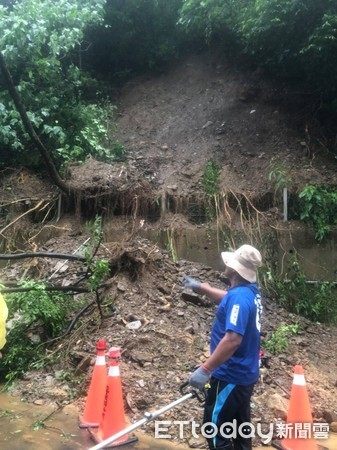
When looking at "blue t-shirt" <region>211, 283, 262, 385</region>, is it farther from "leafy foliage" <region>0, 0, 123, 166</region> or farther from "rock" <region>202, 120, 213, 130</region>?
"rock" <region>202, 120, 213, 130</region>

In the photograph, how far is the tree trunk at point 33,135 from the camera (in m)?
6.02

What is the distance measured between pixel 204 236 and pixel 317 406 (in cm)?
381

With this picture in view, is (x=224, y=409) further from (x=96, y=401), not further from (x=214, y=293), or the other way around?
(x=96, y=401)

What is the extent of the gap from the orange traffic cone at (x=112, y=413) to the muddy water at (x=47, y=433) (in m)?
0.07

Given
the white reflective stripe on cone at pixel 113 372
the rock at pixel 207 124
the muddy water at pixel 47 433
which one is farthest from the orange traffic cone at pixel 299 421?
the rock at pixel 207 124

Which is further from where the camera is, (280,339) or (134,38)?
(134,38)

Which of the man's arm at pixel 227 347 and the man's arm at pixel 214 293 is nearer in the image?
the man's arm at pixel 227 347

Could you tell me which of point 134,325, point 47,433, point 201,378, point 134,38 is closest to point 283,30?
point 134,38

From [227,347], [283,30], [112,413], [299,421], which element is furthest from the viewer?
[283,30]

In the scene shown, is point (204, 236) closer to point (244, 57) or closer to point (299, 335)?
point (299, 335)

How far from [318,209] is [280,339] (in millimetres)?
3217

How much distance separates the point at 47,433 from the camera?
3990 millimetres

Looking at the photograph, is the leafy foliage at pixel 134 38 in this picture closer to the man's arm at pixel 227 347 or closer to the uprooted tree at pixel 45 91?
the uprooted tree at pixel 45 91

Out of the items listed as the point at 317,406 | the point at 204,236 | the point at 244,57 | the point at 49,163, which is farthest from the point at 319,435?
the point at 244,57
